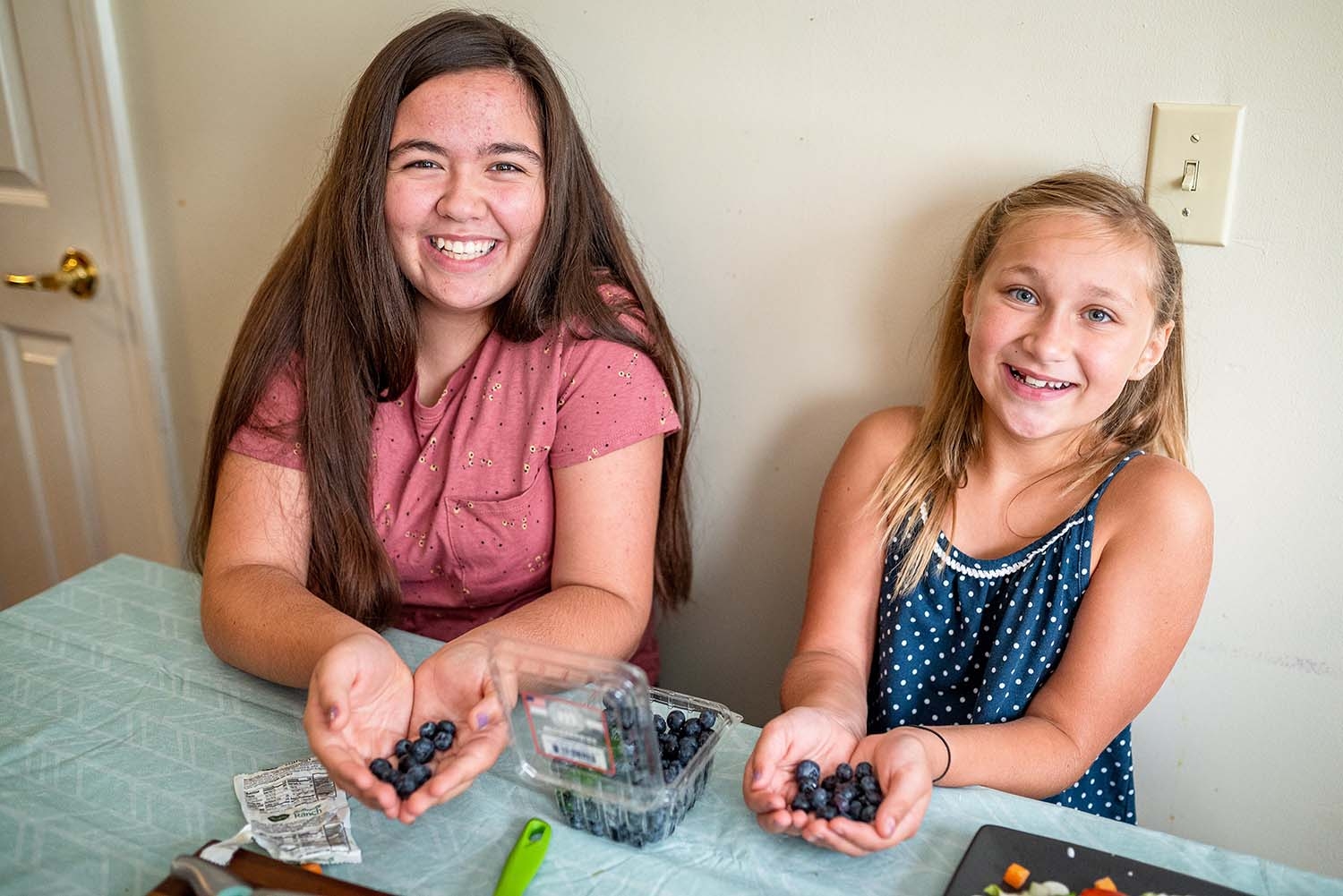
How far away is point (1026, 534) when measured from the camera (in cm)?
124

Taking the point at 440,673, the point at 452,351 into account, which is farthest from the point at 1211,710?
the point at 452,351

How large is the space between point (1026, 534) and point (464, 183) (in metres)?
0.78

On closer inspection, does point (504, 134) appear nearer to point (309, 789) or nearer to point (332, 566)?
point (332, 566)

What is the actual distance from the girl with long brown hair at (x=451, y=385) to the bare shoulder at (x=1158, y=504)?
0.54 meters

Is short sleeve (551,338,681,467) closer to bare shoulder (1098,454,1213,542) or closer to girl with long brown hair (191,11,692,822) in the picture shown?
girl with long brown hair (191,11,692,822)

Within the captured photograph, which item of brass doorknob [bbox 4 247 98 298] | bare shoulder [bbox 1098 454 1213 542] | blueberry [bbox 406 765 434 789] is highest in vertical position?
brass doorknob [bbox 4 247 98 298]

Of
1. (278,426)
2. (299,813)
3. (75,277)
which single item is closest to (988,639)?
(299,813)

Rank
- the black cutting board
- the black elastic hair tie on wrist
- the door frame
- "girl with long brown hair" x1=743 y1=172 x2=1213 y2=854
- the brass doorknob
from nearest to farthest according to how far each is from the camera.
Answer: the black cutting board, the black elastic hair tie on wrist, "girl with long brown hair" x1=743 y1=172 x2=1213 y2=854, the door frame, the brass doorknob

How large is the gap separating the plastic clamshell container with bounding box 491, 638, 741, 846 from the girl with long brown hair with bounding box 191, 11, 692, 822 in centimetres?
26

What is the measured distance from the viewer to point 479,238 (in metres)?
1.30

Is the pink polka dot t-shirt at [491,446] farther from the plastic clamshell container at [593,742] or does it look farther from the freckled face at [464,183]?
the plastic clamshell container at [593,742]

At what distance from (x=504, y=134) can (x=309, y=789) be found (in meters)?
0.77

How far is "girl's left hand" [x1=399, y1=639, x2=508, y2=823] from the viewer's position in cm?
92

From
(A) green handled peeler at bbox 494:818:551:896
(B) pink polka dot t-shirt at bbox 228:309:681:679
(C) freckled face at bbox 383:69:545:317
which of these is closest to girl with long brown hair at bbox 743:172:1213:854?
(A) green handled peeler at bbox 494:818:551:896
